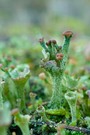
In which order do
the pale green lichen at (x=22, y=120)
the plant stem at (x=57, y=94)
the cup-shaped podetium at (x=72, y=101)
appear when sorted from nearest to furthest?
the pale green lichen at (x=22, y=120), the cup-shaped podetium at (x=72, y=101), the plant stem at (x=57, y=94)

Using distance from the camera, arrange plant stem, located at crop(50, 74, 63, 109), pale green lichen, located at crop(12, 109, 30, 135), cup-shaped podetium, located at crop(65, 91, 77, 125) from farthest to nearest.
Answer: plant stem, located at crop(50, 74, 63, 109) → cup-shaped podetium, located at crop(65, 91, 77, 125) → pale green lichen, located at crop(12, 109, 30, 135)

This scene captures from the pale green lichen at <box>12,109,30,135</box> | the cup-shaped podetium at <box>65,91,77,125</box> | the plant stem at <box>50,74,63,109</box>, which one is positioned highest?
the plant stem at <box>50,74,63,109</box>

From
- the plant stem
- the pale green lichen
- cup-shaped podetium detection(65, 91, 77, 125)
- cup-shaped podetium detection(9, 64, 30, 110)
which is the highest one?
cup-shaped podetium detection(9, 64, 30, 110)

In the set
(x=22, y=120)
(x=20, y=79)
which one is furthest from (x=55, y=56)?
(x=22, y=120)

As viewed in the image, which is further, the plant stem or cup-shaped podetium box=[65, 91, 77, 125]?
the plant stem

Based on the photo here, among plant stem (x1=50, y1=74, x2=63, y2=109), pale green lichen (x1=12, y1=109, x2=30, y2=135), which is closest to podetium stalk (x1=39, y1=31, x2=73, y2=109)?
plant stem (x1=50, y1=74, x2=63, y2=109)

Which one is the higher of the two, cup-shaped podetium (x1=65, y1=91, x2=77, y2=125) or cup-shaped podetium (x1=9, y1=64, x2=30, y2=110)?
cup-shaped podetium (x1=9, y1=64, x2=30, y2=110)

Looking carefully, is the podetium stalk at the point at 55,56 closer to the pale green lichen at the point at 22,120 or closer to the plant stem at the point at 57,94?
the plant stem at the point at 57,94

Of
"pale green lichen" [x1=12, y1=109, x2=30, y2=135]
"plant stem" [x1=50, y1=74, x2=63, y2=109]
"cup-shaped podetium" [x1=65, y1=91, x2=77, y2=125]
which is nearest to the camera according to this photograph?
"pale green lichen" [x1=12, y1=109, x2=30, y2=135]

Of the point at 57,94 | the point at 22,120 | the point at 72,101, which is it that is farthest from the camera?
the point at 57,94

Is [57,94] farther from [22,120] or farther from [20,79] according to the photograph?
[22,120]

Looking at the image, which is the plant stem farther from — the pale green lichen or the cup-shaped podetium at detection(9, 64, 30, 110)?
the pale green lichen

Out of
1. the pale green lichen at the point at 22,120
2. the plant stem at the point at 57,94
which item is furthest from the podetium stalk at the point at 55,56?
the pale green lichen at the point at 22,120
